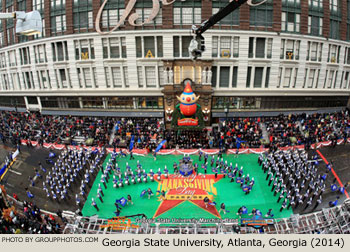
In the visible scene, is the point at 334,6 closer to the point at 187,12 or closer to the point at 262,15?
the point at 262,15

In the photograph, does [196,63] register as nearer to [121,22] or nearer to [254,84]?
[254,84]

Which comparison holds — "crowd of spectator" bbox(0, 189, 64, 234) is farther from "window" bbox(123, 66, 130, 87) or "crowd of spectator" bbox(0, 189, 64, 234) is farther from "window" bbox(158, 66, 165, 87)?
"window" bbox(158, 66, 165, 87)

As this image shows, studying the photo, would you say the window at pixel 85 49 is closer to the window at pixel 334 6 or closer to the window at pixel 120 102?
the window at pixel 120 102

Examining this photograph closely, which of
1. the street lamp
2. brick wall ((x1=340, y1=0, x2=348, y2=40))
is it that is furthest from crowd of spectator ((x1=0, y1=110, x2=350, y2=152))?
the street lamp

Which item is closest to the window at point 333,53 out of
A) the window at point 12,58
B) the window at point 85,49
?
the window at point 85,49

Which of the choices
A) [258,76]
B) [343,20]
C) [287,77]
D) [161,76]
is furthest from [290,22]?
[161,76]

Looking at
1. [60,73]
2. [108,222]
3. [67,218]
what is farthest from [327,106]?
[60,73]
